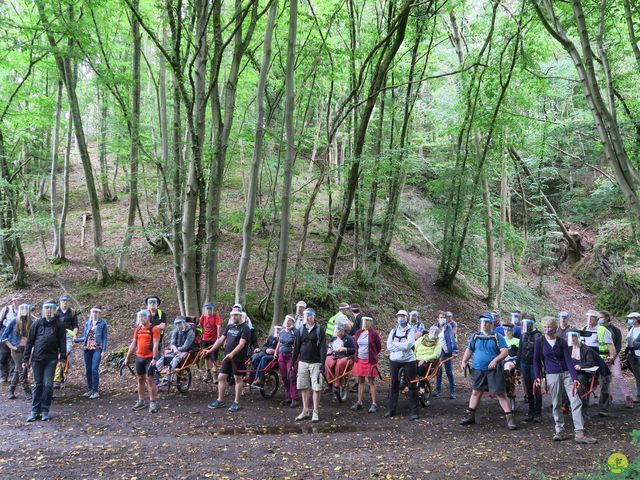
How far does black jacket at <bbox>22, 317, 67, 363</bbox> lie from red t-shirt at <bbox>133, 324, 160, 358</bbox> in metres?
Result: 1.21

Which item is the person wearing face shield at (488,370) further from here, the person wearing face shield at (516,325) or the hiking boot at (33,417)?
the hiking boot at (33,417)

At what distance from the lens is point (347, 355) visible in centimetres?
872

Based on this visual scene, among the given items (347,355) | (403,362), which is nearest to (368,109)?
(347,355)

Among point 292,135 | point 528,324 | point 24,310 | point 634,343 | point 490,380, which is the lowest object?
point 490,380

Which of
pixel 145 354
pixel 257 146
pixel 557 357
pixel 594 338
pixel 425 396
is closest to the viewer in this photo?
pixel 557 357

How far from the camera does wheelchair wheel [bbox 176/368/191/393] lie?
353 inches

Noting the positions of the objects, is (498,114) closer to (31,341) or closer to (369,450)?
(369,450)

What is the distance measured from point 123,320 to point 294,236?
816 cm

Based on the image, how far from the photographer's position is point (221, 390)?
26.4 feet

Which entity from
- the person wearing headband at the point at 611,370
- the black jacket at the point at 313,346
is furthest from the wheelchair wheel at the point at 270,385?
the person wearing headband at the point at 611,370

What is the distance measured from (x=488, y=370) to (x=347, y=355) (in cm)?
274

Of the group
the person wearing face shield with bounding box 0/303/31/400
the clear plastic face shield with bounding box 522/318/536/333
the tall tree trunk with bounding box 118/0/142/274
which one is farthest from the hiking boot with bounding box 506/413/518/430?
the tall tree trunk with bounding box 118/0/142/274

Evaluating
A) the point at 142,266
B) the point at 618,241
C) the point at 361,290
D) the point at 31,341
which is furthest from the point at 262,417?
the point at 618,241

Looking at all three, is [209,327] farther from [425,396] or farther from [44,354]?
[425,396]
